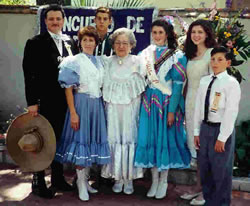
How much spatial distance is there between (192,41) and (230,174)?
1.34m

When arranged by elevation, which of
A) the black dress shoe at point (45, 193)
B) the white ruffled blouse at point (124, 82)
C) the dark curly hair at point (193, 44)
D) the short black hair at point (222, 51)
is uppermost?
the dark curly hair at point (193, 44)

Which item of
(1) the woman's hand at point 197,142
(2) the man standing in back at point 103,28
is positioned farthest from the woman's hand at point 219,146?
(2) the man standing in back at point 103,28

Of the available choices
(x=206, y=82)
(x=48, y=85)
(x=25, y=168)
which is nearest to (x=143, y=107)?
(x=206, y=82)

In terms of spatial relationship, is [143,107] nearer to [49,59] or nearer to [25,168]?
[49,59]

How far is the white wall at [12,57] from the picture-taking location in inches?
247

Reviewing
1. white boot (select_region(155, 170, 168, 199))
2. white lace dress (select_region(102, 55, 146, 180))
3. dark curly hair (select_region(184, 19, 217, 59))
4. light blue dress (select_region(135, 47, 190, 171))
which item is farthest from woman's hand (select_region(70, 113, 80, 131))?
dark curly hair (select_region(184, 19, 217, 59))

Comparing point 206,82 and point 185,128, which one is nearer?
point 206,82

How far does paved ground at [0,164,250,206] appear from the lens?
4.09m

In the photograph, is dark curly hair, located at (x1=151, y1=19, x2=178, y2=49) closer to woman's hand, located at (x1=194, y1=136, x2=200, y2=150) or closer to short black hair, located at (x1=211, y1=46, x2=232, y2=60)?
short black hair, located at (x1=211, y1=46, x2=232, y2=60)

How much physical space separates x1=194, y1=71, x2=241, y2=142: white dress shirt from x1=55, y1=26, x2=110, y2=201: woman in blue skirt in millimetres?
1034

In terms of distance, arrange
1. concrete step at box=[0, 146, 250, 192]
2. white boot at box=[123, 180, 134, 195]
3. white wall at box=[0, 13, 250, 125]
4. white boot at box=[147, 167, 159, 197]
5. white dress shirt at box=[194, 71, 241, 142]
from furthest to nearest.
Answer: white wall at box=[0, 13, 250, 125]
concrete step at box=[0, 146, 250, 192]
white boot at box=[123, 180, 134, 195]
white boot at box=[147, 167, 159, 197]
white dress shirt at box=[194, 71, 241, 142]

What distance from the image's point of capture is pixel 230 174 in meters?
3.62

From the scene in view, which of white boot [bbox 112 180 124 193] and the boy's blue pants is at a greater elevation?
the boy's blue pants

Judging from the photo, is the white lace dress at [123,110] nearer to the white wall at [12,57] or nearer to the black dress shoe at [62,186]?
the black dress shoe at [62,186]
